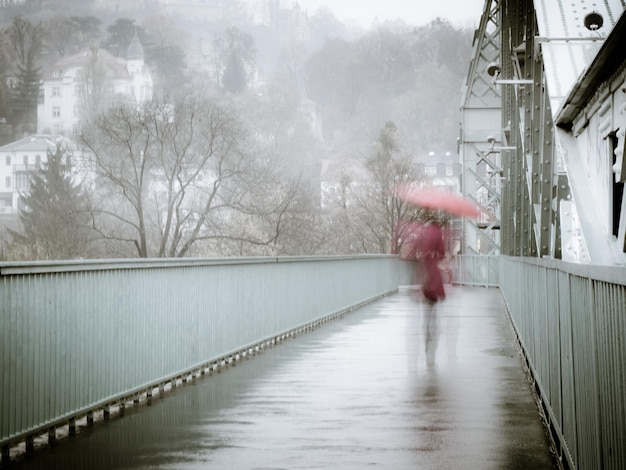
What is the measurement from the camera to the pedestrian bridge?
6570 mm

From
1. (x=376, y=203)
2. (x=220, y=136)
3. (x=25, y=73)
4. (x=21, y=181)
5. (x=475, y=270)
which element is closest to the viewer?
(x=220, y=136)

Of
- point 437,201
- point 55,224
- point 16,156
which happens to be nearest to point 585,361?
point 55,224

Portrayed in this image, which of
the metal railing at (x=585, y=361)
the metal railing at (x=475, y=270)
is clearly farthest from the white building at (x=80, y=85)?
the metal railing at (x=585, y=361)

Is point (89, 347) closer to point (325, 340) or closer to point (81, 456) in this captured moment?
point (81, 456)

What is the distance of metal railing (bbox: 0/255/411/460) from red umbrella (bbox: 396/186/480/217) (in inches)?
1450

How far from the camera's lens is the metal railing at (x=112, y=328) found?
8.12 meters

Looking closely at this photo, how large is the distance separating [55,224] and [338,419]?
3974 centimetres

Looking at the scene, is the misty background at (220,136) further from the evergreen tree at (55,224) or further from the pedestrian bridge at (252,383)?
the pedestrian bridge at (252,383)

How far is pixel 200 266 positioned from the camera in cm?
1374

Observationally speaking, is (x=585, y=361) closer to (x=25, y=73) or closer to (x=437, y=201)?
(x=437, y=201)

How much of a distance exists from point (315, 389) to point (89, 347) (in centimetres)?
334

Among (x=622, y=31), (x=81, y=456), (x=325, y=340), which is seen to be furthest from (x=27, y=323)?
(x=325, y=340)

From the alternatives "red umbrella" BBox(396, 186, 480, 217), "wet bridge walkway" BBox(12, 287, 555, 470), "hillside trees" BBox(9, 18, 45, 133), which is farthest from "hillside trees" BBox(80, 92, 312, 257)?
"hillside trees" BBox(9, 18, 45, 133)

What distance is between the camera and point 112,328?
10234 mm
